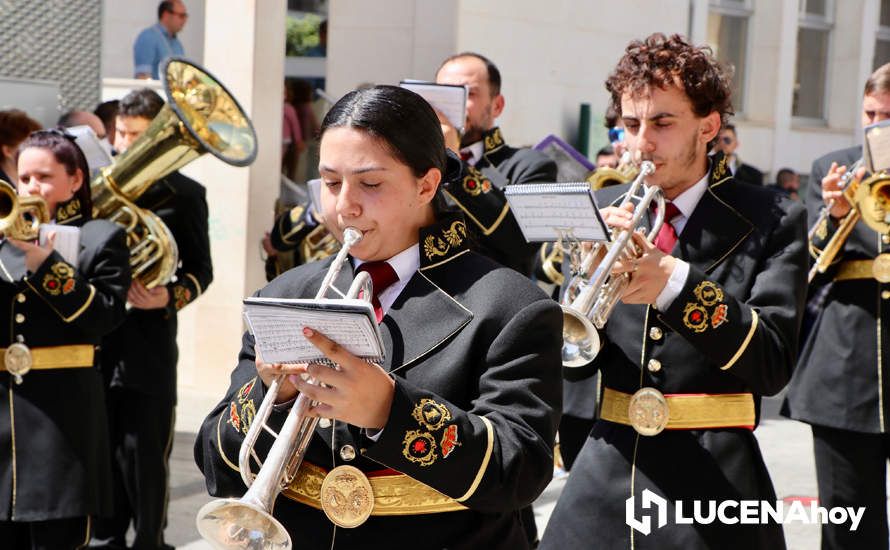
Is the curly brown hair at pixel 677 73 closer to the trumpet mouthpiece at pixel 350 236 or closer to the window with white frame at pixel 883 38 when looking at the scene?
the trumpet mouthpiece at pixel 350 236

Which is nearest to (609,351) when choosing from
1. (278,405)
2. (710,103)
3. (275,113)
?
(710,103)

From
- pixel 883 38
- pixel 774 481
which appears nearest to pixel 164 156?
pixel 774 481

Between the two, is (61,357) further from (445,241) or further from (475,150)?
(445,241)

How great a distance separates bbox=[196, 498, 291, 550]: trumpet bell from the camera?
2260mm

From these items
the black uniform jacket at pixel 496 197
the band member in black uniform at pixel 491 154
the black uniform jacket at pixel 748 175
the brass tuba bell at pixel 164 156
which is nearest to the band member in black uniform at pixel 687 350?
the black uniform jacket at pixel 496 197

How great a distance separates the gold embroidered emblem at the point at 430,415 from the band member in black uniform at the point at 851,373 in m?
2.85

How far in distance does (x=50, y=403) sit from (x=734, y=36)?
11.8 metres

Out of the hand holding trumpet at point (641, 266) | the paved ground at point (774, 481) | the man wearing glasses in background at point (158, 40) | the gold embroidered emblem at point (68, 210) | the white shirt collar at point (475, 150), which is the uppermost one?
the man wearing glasses in background at point (158, 40)

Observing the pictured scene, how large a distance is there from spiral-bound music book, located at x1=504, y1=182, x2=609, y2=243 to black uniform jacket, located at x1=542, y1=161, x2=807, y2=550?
29 cm

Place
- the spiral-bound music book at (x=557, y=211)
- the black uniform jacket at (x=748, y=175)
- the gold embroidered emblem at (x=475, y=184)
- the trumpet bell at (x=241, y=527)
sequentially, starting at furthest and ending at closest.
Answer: the black uniform jacket at (x=748, y=175)
the gold embroidered emblem at (x=475, y=184)
the spiral-bound music book at (x=557, y=211)
the trumpet bell at (x=241, y=527)

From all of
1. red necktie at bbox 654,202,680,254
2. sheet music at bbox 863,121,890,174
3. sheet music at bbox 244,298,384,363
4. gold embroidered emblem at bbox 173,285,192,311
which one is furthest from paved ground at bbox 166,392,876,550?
sheet music at bbox 244,298,384,363

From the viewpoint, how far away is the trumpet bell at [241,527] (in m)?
2.26

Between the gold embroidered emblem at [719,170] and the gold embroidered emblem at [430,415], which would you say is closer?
the gold embroidered emblem at [430,415]

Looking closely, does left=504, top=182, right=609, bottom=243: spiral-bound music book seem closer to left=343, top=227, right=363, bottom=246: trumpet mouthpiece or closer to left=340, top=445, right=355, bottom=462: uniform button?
left=343, top=227, right=363, bottom=246: trumpet mouthpiece
